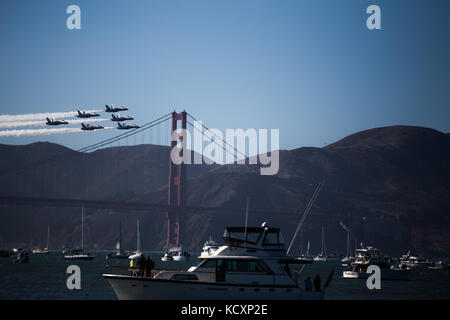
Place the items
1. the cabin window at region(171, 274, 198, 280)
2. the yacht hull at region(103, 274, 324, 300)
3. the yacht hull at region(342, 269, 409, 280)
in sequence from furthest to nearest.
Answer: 1. the yacht hull at region(342, 269, 409, 280)
2. the cabin window at region(171, 274, 198, 280)
3. the yacht hull at region(103, 274, 324, 300)

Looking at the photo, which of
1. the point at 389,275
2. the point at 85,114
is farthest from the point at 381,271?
the point at 85,114

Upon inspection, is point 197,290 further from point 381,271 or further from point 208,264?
point 381,271

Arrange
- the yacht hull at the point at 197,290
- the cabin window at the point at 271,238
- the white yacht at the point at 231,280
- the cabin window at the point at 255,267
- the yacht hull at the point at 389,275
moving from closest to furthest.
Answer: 1. the yacht hull at the point at 197,290
2. the white yacht at the point at 231,280
3. the cabin window at the point at 255,267
4. the cabin window at the point at 271,238
5. the yacht hull at the point at 389,275

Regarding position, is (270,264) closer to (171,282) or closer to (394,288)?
(171,282)

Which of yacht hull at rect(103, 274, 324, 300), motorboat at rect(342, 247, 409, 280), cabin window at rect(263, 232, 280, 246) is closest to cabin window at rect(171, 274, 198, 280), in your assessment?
yacht hull at rect(103, 274, 324, 300)

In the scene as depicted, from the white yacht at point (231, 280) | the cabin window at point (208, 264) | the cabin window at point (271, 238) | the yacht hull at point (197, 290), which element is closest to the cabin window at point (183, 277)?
the white yacht at point (231, 280)

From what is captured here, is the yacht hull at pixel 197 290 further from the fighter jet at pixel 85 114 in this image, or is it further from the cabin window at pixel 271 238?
the fighter jet at pixel 85 114

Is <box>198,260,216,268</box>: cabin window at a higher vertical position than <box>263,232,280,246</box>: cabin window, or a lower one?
lower

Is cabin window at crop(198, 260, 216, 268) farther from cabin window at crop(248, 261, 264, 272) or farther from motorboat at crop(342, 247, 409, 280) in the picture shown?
motorboat at crop(342, 247, 409, 280)
